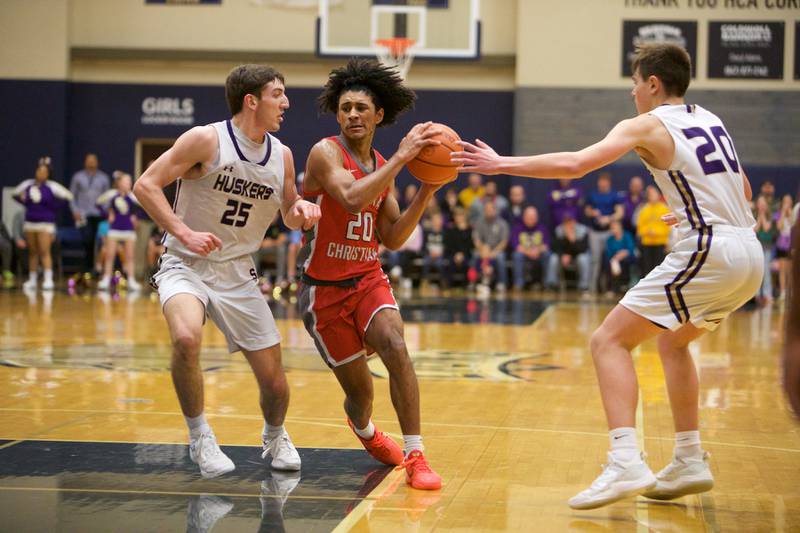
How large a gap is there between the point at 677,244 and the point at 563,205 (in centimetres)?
1391

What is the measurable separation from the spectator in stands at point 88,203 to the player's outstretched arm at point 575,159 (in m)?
15.6

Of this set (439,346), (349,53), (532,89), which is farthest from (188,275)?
(532,89)

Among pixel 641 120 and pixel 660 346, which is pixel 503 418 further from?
pixel 641 120

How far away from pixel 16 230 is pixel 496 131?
9.21 meters

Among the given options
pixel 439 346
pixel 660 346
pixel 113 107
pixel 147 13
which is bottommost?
pixel 439 346

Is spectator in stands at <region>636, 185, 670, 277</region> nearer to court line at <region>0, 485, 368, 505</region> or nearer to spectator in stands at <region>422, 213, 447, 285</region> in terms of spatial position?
spectator in stands at <region>422, 213, 447, 285</region>

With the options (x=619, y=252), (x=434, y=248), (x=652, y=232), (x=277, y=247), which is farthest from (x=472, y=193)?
(x=652, y=232)

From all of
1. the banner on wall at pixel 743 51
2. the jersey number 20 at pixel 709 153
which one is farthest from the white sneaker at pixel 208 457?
the banner on wall at pixel 743 51

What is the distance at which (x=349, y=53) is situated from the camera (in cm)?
1777

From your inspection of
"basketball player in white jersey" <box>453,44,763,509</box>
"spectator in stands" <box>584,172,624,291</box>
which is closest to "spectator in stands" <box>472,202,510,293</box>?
"spectator in stands" <box>584,172,624,291</box>

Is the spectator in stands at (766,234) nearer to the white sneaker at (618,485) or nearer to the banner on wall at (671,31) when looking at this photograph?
the banner on wall at (671,31)

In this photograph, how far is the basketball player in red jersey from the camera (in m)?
4.95

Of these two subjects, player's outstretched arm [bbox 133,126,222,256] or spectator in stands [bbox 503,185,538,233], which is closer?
player's outstretched arm [bbox 133,126,222,256]

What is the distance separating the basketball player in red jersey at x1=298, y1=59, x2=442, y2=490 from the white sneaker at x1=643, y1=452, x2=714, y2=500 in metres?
1.11
